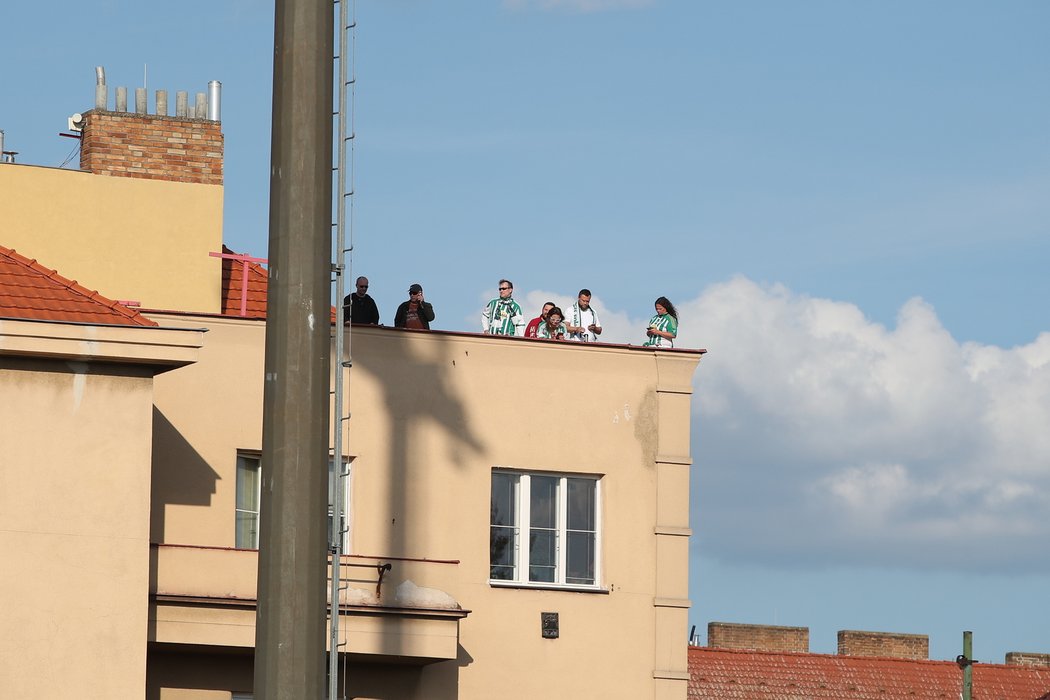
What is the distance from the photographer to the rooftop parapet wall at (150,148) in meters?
27.8

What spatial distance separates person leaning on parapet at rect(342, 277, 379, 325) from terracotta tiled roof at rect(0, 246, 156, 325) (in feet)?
13.3

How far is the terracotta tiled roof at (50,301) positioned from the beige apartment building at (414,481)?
25 millimetres

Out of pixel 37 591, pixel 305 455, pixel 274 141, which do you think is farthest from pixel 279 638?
pixel 37 591

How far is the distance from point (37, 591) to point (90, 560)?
23.3 inches

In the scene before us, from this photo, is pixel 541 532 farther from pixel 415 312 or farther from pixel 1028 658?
pixel 1028 658

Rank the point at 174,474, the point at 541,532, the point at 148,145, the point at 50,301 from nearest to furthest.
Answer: the point at 50,301
the point at 174,474
the point at 541,532
the point at 148,145

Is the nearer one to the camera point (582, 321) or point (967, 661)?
point (582, 321)

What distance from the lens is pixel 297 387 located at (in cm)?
882

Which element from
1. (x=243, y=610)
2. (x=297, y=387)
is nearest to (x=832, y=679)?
(x=243, y=610)

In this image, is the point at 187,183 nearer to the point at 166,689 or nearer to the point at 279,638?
the point at 166,689

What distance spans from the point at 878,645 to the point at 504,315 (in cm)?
3667

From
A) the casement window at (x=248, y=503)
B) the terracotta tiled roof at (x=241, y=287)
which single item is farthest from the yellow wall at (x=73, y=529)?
the terracotta tiled roof at (x=241, y=287)

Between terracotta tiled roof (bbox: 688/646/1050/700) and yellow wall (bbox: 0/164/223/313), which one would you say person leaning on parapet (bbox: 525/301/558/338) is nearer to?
yellow wall (bbox: 0/164/223/313)

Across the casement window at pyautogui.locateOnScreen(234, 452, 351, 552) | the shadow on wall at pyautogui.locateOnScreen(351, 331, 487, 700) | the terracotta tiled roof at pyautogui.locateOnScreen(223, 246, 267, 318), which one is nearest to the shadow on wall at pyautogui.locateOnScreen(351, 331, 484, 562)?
the shadow on wall at pyautogui.locateOnScreen(351, 331, 487, 700)
